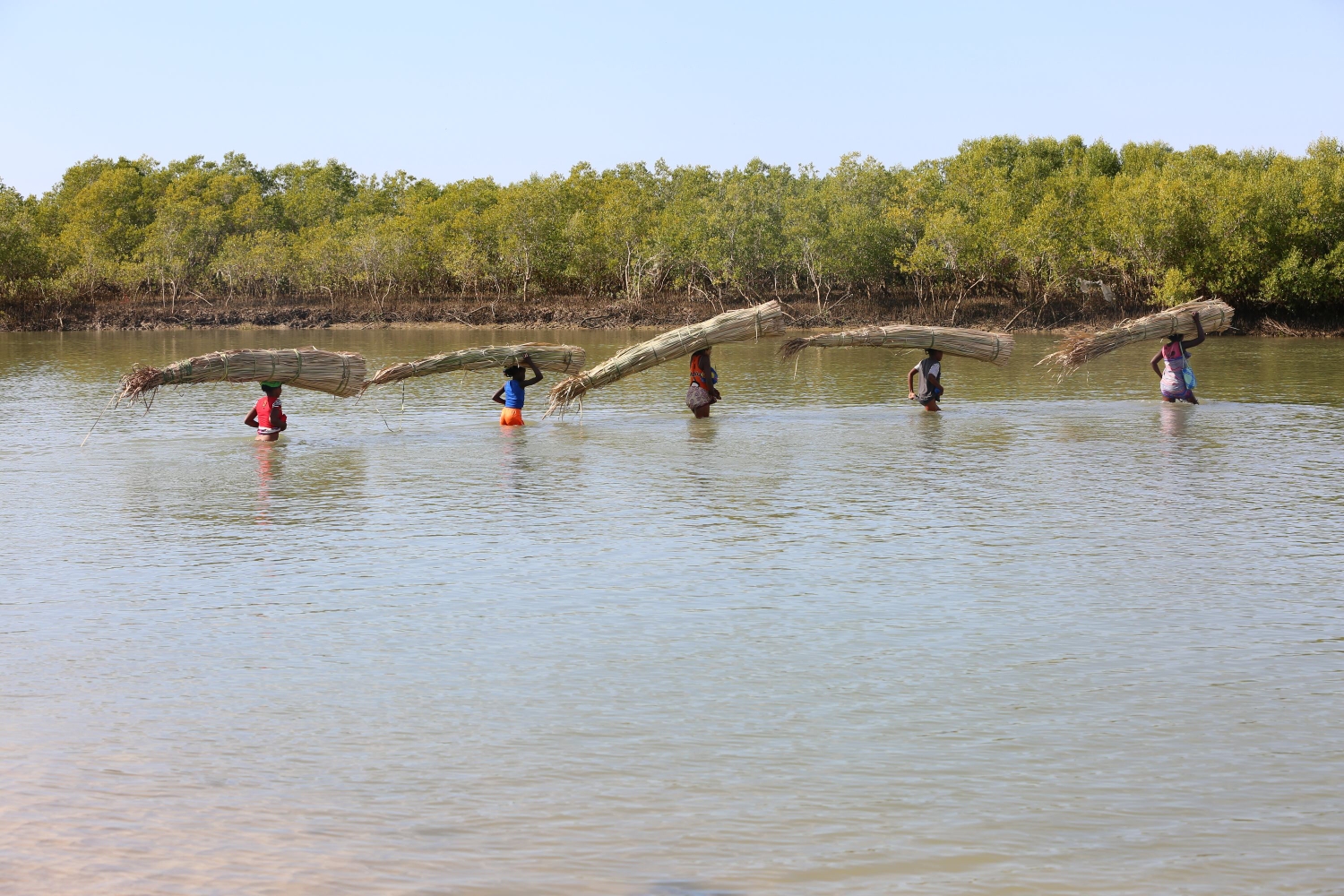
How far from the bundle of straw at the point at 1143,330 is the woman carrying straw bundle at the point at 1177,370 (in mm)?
162

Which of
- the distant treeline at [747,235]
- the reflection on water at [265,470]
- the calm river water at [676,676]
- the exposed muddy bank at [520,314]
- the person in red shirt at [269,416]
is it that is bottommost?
the calm river water at [676,676]

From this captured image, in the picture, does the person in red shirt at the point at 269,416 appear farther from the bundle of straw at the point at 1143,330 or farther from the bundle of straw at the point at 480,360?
the bundle of straw at the point at 1143,330

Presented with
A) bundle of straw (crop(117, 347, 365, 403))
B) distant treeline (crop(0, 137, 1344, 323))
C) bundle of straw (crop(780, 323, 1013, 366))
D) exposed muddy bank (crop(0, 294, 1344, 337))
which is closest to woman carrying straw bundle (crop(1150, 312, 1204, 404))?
bundle of straw (crop(780, 323, 1013, 366))

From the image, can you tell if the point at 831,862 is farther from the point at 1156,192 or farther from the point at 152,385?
the point at 1156,192

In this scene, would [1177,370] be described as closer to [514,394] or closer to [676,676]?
[514,394]

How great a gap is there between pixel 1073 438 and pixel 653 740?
1486 cm

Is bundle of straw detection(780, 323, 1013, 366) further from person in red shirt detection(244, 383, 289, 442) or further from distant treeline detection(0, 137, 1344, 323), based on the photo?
distant treeline detection(0, 137, 1344, 323)

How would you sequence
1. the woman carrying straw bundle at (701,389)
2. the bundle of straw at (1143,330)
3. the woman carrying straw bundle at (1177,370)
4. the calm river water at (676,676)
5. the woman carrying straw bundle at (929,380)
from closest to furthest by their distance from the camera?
1. the calm river water at (676,676)
2. the woman carrying straw bundle at (701,389)
3. the woman carrying straw bundle at (929,380)
4. the bundle of straw at (1143,330)
5. the woman carrying straw bundle at (1177,370)

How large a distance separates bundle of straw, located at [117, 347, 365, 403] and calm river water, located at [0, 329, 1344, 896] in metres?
1.25

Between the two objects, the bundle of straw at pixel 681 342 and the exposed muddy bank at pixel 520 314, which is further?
the exposed muddy bank at pixel 520 314

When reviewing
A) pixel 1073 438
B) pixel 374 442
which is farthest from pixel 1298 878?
pixel 374 442

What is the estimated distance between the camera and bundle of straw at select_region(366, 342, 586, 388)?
830 inches

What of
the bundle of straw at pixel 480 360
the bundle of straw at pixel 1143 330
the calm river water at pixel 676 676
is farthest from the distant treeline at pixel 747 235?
the calm river water at pixel 676 676

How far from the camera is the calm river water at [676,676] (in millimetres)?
5770
